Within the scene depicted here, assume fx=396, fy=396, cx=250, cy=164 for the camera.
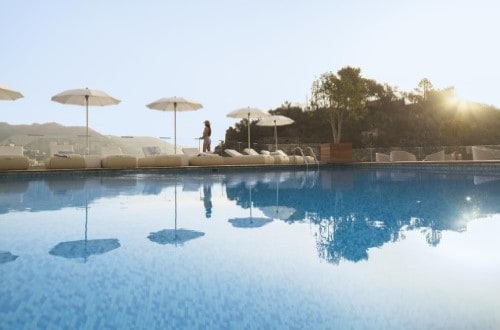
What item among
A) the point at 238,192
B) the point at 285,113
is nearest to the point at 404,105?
the point at 285,113

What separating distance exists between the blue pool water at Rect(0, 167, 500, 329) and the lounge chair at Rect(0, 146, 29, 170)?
676cm

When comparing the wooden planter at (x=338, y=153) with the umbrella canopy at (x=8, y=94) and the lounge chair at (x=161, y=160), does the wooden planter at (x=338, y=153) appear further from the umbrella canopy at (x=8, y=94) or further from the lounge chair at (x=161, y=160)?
the umbrella canopy at (x=8, y=94)

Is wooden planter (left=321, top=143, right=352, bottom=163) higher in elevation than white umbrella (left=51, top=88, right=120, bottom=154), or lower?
lower

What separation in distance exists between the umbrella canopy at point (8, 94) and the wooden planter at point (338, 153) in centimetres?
1276

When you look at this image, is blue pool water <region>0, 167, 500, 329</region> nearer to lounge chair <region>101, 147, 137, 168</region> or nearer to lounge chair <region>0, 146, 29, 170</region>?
lounge chair <region>0, 146, 29, 170</region>

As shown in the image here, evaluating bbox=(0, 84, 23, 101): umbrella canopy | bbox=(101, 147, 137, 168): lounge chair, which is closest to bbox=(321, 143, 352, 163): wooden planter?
bbox=(101, 147, 137, 168): lounge chair

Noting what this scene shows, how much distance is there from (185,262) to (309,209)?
10.8 ft

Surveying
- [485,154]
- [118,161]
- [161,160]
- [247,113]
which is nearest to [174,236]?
[118,161]

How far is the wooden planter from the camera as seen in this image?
18703 mm

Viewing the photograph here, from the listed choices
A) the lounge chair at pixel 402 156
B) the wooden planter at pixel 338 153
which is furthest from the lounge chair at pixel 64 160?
the lounge chair at pixel 402 156

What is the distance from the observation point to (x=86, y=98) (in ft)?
46.4

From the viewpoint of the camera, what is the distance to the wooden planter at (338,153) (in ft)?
61.4

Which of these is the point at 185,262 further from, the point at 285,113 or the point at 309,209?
the point at 285,113

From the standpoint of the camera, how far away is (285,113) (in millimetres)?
32406
